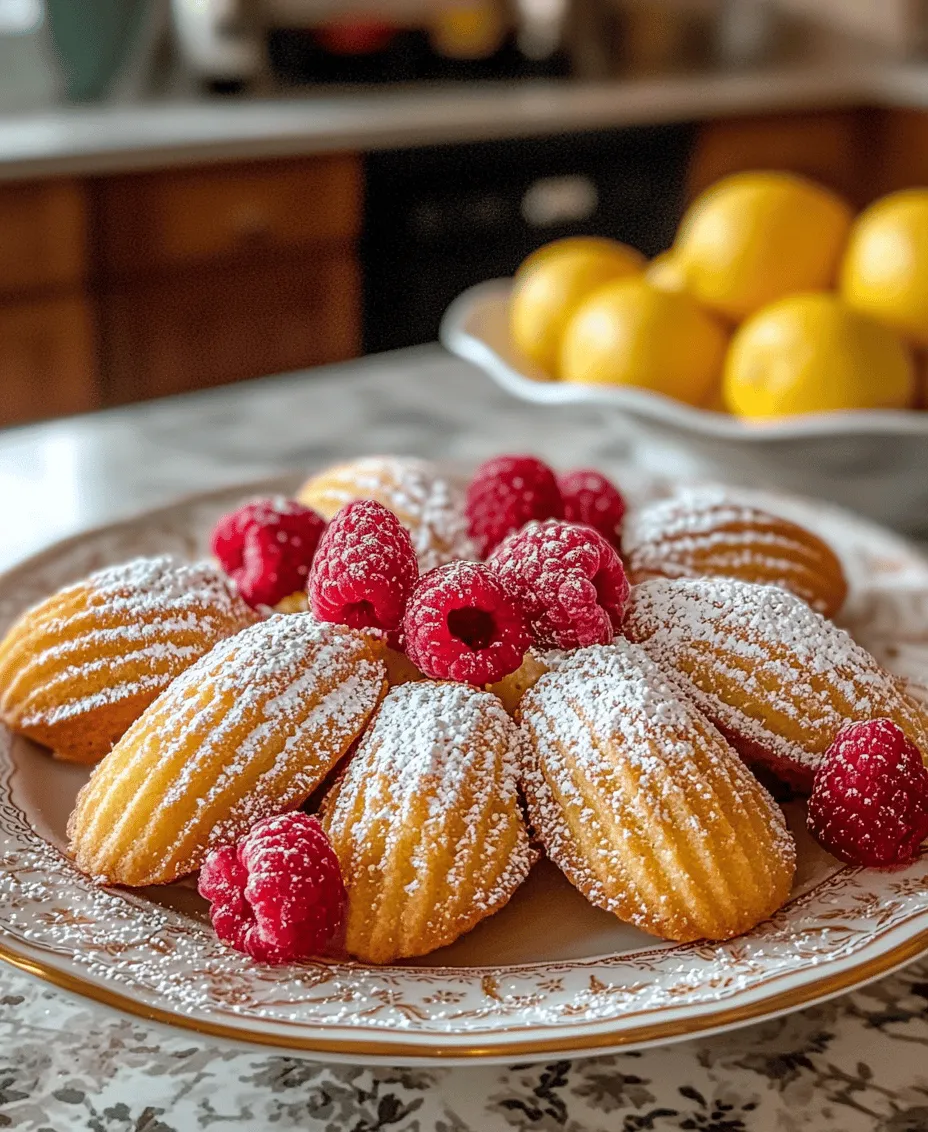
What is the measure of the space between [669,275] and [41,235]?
1.31 m

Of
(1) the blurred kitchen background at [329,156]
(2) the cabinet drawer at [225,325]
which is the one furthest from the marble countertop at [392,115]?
(2) the cabinet drawer at [225,325]

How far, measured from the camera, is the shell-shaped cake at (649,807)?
0.57 m

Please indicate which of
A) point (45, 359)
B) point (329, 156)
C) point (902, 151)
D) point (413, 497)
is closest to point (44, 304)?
point (45, 359)

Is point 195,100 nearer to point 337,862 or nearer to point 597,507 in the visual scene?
point 597,507

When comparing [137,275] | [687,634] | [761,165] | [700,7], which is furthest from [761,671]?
[700,7]

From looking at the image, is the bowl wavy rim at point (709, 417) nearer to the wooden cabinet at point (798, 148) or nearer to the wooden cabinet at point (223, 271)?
the wooden cabinet at point (223, 271)

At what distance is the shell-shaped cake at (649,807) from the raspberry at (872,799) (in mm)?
24

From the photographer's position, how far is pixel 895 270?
103 centimetres

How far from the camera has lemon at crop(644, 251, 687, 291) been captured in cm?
114

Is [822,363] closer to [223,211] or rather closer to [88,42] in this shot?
[223,211]

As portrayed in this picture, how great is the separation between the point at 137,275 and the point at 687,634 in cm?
180

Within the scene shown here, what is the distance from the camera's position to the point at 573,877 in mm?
594

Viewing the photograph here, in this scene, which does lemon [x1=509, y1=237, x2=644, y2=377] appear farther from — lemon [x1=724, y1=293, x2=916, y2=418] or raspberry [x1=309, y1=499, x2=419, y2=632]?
raspberry [x1=309, y1=499, x2=419, y2=632]

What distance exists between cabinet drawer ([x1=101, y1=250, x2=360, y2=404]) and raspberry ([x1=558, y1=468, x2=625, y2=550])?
1625 mm
